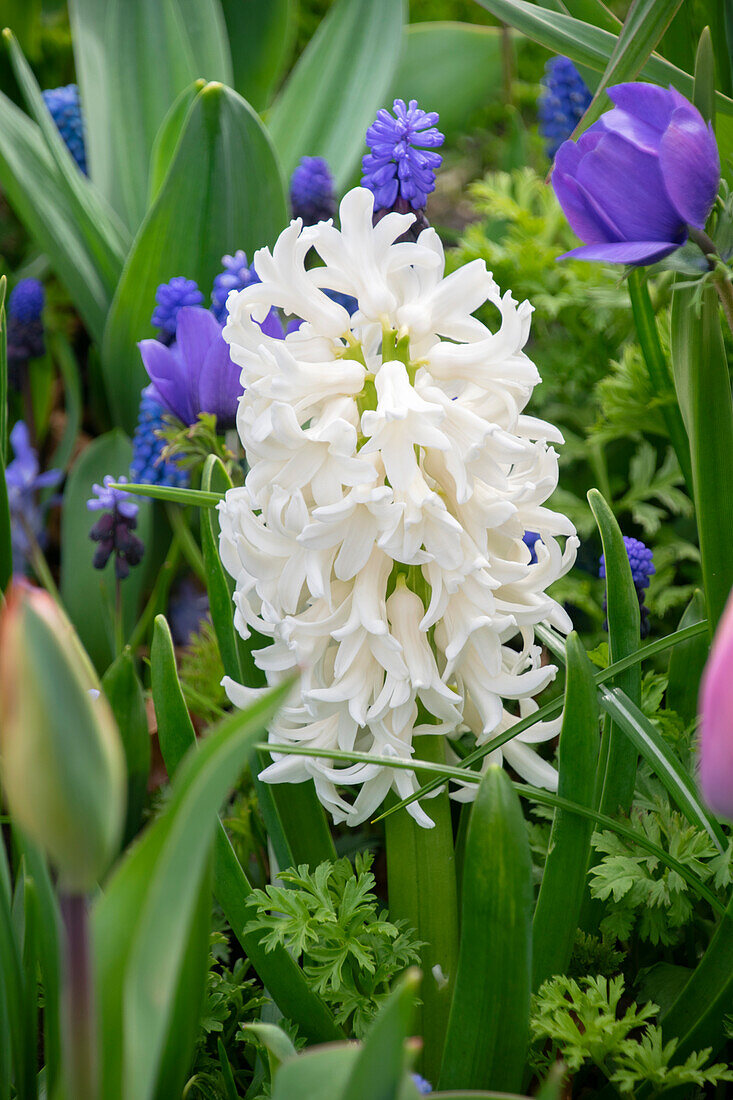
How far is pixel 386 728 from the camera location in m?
0.64

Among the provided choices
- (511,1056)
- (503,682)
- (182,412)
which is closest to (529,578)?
(503,682)

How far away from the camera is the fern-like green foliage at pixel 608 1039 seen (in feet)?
1.92

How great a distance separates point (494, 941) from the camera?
1.77ft

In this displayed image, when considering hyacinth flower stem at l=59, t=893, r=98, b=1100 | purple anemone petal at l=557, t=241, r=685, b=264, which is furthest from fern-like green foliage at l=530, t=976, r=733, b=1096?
purple anemone petal at l=557, t=241, r=685, b=264

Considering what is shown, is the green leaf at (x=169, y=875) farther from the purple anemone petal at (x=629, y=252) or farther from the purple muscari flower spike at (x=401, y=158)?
the purple muscari flower spike at (x=401, y=158)

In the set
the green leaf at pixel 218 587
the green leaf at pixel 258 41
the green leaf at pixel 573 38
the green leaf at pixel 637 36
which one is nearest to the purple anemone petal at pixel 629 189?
the green leaf at pixel 637 36

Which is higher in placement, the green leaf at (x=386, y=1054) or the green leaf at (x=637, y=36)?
the green leaf at (x=637, y=36)

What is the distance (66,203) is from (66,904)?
44.6 inches

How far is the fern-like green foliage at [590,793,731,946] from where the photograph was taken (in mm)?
659

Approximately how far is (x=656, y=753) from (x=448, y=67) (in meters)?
1.35

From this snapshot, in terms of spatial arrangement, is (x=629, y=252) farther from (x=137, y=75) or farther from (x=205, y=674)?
(x=137, y=75)

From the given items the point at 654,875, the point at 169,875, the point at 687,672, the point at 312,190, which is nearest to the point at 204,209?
the point at 312,190

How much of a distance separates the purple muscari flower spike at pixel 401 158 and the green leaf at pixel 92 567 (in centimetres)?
58

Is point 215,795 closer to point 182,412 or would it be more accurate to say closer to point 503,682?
point 503,682
